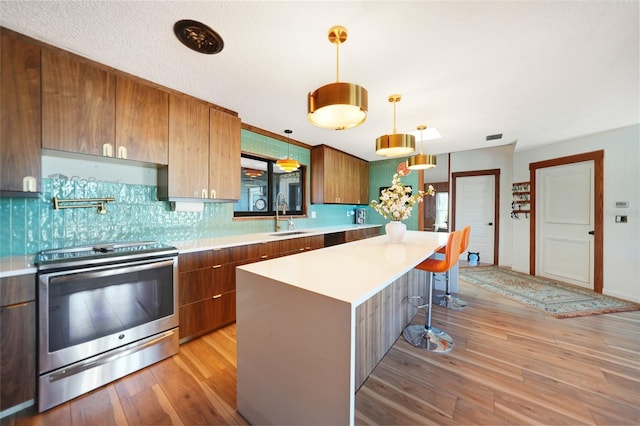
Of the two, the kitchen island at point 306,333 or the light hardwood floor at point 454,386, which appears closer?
the kitchen island at point 306,333

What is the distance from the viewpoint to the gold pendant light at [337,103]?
4.02 ft

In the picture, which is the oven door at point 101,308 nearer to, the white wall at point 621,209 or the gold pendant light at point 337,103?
the gold pendant light at point 337,103

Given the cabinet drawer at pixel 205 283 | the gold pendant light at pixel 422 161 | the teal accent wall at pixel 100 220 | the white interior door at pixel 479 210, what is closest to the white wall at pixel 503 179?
the white interior door at pixel 479 210

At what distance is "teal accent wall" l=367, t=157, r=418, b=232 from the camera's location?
16.9 ft

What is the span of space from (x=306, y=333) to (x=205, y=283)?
5.23 ft

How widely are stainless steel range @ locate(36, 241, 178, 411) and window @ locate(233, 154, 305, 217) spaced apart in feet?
5.07

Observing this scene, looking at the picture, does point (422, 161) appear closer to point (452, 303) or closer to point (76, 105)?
point (452, 303)

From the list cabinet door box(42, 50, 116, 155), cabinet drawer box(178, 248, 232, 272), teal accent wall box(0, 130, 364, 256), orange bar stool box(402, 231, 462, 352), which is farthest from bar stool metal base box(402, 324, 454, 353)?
cabinet door box(42, 50, 116, 155)

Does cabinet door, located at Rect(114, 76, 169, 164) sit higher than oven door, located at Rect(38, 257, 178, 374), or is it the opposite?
cabinet door, located at Rect(114, 76, 169, 164)

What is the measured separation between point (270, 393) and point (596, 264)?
5.09 meters

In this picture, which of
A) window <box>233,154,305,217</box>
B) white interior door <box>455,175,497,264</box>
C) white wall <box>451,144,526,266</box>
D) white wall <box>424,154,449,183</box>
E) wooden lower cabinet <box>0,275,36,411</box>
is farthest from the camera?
white wall <box>424,154,449,183</box>

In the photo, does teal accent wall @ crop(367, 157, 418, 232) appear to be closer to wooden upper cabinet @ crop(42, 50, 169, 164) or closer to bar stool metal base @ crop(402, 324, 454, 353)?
bar stool metal base @ crop(402, 324, 454, 353)

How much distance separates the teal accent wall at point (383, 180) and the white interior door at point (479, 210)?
1.33m

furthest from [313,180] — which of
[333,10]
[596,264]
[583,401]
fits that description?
[596,264]
